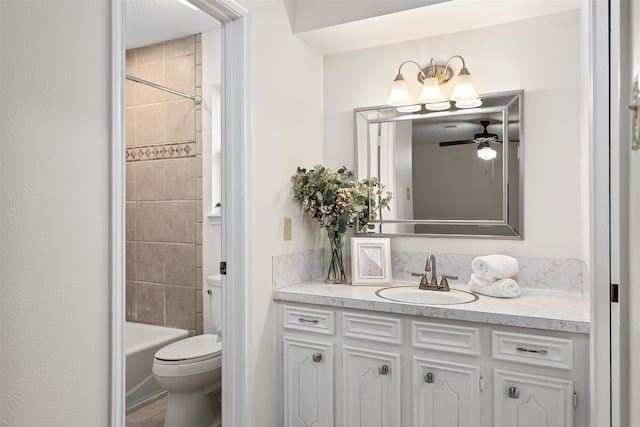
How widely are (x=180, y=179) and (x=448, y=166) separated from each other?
186cm

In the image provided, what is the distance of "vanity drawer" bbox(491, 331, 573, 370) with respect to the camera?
1.70 meters

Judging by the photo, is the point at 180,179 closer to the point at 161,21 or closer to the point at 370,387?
the point at 161,21

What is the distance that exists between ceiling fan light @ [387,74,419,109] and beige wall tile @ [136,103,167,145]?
171 cm

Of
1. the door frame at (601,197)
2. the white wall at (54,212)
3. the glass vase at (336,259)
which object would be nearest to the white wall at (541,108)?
the glass vase at (336,259)

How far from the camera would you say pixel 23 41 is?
3.96 feet

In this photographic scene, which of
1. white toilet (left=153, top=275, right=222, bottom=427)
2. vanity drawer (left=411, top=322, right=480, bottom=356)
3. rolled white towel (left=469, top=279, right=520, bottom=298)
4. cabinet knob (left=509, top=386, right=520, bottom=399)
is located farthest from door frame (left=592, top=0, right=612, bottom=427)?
white toilet (left=153, top=275, right=222, bottom=427)

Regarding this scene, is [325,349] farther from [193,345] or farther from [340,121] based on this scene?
[340,121]

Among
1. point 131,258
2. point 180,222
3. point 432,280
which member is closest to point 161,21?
point 180,222

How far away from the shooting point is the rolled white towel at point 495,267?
2166mm

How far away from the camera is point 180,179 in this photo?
10.8ft

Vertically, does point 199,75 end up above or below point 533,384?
above

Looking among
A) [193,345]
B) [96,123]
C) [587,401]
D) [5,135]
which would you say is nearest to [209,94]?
[193,345]

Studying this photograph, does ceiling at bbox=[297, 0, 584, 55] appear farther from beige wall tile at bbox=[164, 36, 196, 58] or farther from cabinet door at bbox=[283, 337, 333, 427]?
cabinet door at bbox=[283, 337, 333, 427]

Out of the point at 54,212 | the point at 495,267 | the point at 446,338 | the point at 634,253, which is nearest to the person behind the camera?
the point at 634,253
